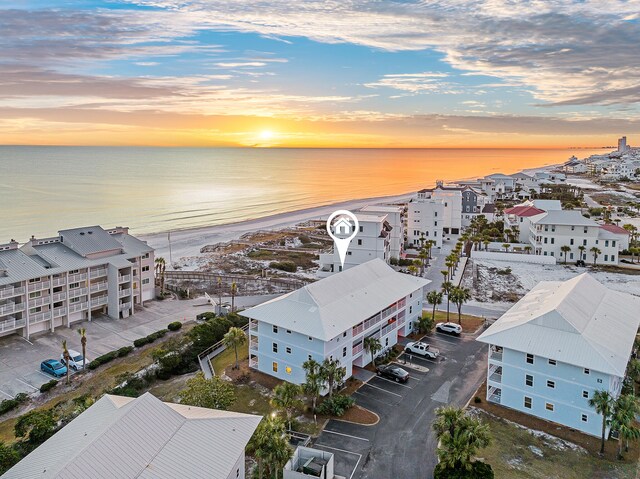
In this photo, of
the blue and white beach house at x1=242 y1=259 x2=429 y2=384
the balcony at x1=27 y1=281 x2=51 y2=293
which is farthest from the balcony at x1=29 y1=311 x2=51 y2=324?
the blue and white beach house at x1=242 y1=259 x2=429 y2=384

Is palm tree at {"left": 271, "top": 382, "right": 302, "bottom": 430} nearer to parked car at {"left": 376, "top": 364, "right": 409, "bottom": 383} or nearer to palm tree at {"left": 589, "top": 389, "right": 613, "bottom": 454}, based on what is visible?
parked car at {"left": 376, "top": 364, "right": 409, "bottom": 383}

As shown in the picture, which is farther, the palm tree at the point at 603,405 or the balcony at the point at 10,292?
the balcony at the point at 10,292

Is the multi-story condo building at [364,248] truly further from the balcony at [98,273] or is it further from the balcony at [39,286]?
the balcony at [39,286]

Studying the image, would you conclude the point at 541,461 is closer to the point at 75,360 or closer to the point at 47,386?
the point at 47,386

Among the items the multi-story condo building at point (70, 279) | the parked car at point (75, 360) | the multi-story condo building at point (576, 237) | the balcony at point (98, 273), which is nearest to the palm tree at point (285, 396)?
the parked car at point (75, 360)

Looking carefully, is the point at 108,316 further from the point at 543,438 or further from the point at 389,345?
the point at 543,438

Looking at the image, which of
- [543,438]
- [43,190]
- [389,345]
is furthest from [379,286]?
[43,190]
